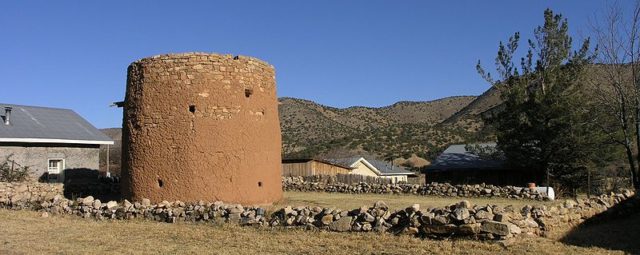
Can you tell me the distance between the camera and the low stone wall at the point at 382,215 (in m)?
10.2

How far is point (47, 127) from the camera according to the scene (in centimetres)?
2866

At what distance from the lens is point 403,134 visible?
65688mm

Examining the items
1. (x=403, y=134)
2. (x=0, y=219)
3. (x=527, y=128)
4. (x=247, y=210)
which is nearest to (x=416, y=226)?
(x=247, y=210)

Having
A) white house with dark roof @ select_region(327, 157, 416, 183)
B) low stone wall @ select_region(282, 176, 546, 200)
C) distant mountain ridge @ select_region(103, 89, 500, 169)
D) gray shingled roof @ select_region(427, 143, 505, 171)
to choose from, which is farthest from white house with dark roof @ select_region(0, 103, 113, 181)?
distant mountain ridge @ select_region(103, 89, 500, 169)

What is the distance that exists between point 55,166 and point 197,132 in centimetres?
1654

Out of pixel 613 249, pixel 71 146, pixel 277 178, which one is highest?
pixel 71 146

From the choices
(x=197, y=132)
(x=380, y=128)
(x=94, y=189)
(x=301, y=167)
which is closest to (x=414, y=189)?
(x=301, y=167)

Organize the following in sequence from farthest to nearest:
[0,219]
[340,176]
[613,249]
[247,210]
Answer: [340,176] < [0,219] < [247,210] < [613,249]

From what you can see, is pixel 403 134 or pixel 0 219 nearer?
pixel 0 219

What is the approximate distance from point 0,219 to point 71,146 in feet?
47.4

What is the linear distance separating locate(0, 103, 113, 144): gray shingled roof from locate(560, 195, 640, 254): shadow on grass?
2487 cm

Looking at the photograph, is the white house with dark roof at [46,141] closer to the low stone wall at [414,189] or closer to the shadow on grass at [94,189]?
the shadow on grass at [94,189]

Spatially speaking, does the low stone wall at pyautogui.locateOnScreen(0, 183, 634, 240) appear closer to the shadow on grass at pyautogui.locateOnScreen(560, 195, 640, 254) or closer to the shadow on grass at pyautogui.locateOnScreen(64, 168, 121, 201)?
the shadow on grass at pyautogui.locateOnScreen(560, 195, 640, 254)

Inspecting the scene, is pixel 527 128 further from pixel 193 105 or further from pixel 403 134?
pixel 403 134
